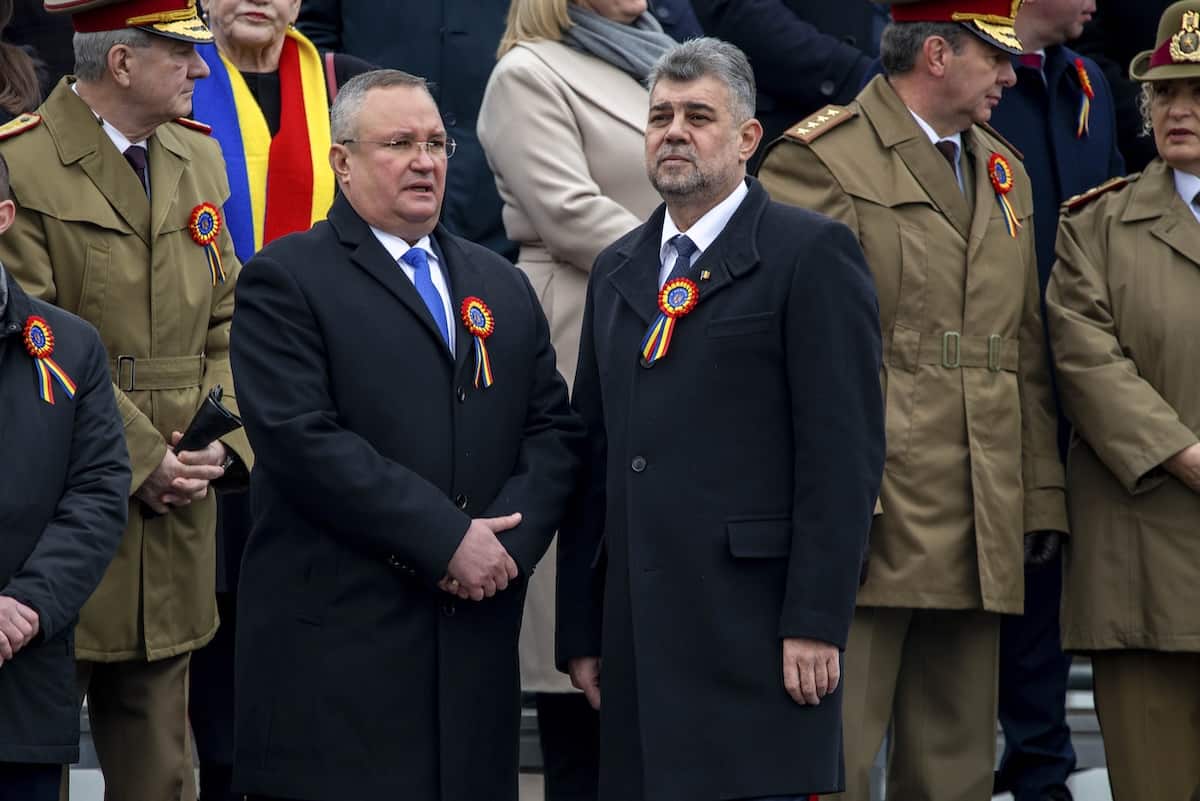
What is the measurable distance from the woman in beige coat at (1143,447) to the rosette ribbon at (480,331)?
68.5 inches


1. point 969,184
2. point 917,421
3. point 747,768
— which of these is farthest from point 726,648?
point 969,184

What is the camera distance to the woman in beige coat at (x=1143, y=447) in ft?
19.0

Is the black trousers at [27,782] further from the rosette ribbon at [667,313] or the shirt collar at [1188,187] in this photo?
the shirt collar at [1188,187]

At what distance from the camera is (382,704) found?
15.8 feet

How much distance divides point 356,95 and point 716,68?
0.82 meters

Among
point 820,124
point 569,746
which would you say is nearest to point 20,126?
point 820,124

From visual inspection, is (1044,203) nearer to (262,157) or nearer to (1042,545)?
(1042,545)

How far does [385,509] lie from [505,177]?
67.6 inches

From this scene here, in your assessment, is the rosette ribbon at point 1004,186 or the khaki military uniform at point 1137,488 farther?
the rosette ribbon at point 1004,186

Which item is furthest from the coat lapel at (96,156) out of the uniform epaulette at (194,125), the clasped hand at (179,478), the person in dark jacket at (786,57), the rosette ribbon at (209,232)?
the person in dark jacket at (786,57)

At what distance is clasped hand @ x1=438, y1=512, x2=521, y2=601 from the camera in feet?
15.6

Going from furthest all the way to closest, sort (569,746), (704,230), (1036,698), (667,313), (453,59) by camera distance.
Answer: (453,59)
(1036,698)
(569,746)
(704,230)
(667,313)

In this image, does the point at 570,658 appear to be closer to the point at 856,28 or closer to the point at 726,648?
the point at 726,648

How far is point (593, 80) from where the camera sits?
6246 mm
